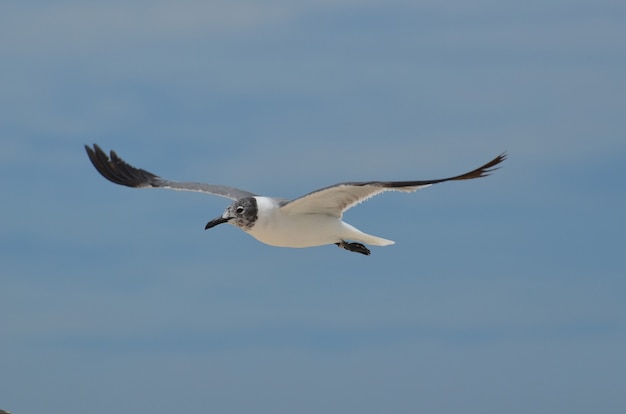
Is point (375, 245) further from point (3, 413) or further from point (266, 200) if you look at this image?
point (3, 413)

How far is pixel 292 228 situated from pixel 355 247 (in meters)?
1.54

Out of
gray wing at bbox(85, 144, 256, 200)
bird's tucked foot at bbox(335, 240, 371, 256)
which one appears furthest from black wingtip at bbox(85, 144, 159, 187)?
bird's tucked foot at bbox(335, 240, 371, 256)

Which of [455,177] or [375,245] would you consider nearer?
[455,177]

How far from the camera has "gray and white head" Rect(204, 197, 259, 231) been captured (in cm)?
1638

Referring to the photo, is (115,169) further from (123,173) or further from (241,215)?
(241,215)

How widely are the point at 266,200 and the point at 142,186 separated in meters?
3.89

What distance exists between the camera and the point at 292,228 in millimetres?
16203

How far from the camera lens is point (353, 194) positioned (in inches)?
627

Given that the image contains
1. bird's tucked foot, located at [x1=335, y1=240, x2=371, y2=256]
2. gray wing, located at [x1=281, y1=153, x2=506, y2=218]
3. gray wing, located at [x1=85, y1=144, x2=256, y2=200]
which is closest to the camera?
A: gray wing, located at [x1=281, y1=153, x2=506, y2=218]

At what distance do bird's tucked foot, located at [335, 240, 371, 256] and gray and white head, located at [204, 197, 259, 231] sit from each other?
1596 millimetres

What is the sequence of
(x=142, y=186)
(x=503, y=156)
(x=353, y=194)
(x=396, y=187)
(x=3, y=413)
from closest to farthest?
(x=3, y=413) < (x=503, y=156) < (x=396, y=187) < (x=353, y=194) < (x=142, y=186)

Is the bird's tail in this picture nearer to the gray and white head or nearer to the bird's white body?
the bird's white body

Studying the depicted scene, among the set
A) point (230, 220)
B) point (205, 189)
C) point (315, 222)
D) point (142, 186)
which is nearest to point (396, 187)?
point (315, 222)

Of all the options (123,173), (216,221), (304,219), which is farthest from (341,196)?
(123,173)
